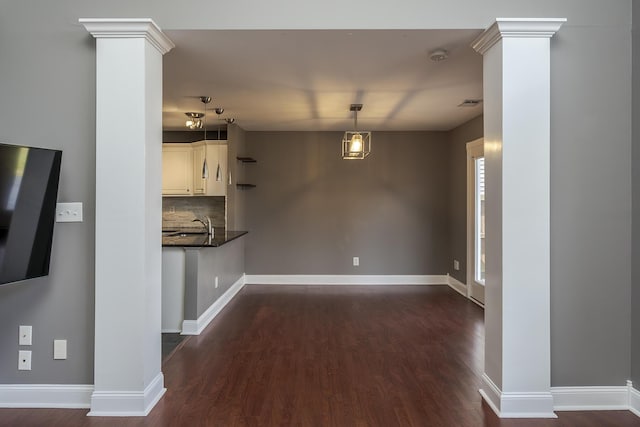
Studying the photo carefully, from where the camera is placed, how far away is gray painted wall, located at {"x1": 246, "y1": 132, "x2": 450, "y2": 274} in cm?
631

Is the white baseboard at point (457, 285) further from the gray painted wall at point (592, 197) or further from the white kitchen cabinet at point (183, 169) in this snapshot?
the white kitchen cabinet at point (183, 169)

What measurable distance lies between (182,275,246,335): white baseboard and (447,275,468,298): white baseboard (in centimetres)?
322

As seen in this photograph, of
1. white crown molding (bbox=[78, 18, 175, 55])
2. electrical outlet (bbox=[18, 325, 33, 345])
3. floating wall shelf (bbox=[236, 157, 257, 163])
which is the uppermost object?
white crown molding (bbox=[78, 18, 175, 55])

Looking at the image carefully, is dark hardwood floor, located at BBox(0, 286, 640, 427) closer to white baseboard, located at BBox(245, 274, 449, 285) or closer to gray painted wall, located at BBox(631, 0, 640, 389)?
gray painted wall, located at BBox(631, 0, 640, 389)

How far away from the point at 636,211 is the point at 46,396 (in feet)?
12.6

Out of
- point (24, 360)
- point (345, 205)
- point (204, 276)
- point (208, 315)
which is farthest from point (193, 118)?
point (24, 360)

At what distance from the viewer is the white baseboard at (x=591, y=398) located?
97.8 inches

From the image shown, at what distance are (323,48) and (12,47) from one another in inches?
78.4

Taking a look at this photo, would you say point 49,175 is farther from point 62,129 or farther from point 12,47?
point 12,47

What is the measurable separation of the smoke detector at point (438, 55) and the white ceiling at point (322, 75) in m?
0.04

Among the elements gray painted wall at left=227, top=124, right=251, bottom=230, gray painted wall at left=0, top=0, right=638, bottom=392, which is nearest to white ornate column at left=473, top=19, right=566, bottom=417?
gray painted wall at left=0, top=0, right=638, bottom=392

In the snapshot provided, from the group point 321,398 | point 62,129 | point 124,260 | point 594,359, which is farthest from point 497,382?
point 62,129

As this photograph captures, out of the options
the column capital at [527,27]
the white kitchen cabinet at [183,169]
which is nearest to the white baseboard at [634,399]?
the column capital at [527,27]

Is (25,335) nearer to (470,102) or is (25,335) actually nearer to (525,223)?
(525,223)
